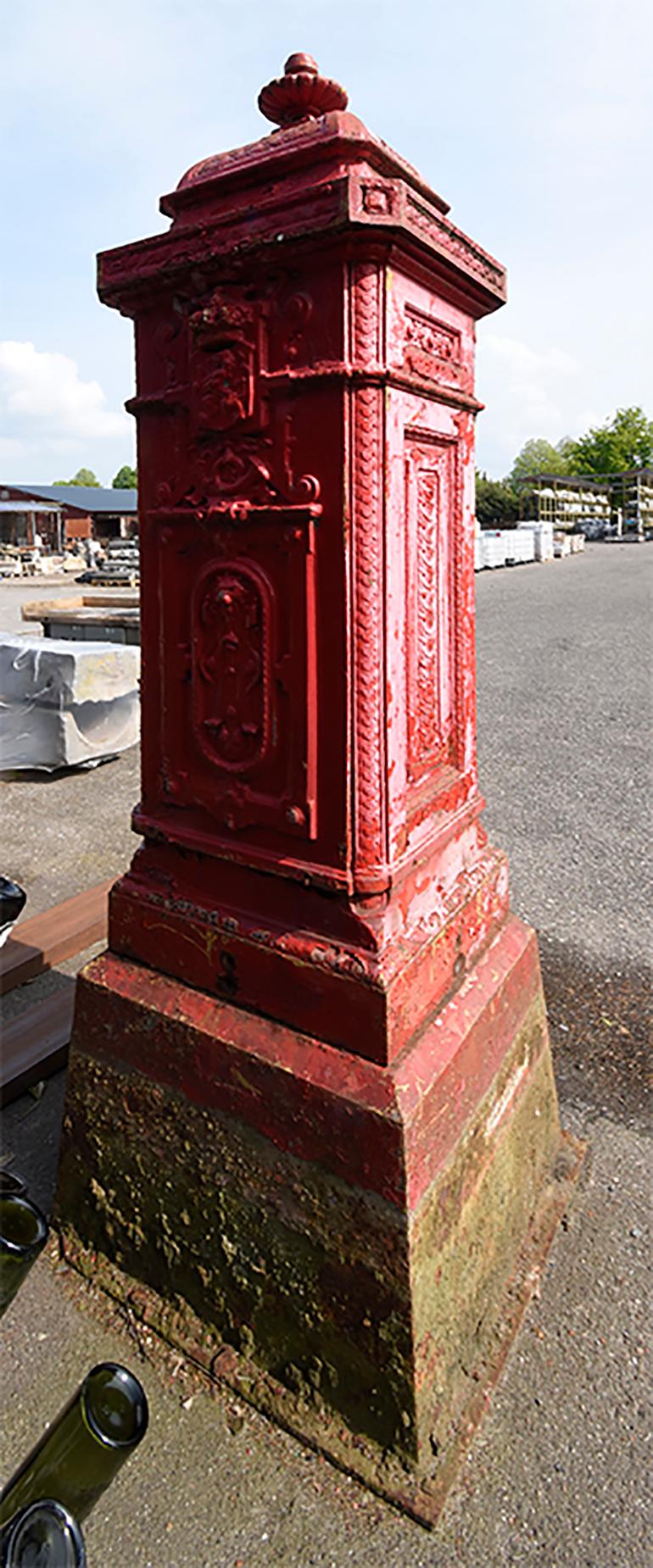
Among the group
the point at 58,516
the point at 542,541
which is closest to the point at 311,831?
the point at 542,541

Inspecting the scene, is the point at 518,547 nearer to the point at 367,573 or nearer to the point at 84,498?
the point at 84,498

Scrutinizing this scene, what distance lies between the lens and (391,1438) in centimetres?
188

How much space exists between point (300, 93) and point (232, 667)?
1229 mm

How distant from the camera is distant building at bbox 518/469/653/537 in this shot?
49.7 m

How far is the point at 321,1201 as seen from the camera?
77.2 inches

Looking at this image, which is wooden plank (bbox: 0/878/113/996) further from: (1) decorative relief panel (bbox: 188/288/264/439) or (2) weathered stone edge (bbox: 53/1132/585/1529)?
(1) decorative relief panel (bbox: 188/288/264/439)

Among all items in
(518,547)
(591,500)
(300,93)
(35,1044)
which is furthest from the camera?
(591,500)

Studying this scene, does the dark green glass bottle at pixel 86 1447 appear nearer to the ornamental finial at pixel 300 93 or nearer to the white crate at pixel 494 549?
the ornamental finial at pixel 300 93

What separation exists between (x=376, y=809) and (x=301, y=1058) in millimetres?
574

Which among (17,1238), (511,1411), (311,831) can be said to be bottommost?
(511,1411)

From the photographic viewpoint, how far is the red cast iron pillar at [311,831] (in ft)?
5.98

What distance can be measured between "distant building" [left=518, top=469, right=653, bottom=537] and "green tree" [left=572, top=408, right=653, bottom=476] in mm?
3943

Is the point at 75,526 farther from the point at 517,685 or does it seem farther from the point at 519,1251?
the point at 519,1251

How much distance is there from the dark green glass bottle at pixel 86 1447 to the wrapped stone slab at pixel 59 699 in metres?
5.61
